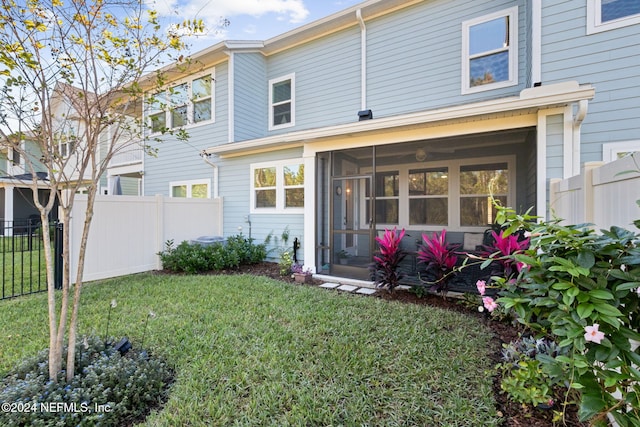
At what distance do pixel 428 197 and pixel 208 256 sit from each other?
608 centimetres

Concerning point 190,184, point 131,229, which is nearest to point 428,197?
point 190,184

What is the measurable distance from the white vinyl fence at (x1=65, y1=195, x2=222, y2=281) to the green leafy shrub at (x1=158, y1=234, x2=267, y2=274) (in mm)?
344

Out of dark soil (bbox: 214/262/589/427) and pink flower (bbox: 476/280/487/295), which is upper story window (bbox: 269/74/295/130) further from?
pink flower (bbox: 476/280/487/295)

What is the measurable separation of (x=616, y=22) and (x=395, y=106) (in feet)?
12.5

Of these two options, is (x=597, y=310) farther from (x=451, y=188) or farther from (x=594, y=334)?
(x=451, y=188)

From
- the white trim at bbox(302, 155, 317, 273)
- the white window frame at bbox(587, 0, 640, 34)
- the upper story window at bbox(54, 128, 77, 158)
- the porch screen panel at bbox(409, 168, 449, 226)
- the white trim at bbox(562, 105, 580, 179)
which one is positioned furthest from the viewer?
the porch screen panel at bbox(409, 168, 449, 226)

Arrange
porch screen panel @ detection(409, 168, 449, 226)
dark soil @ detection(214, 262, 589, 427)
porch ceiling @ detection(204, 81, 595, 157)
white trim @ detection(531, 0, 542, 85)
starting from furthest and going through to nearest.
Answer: porch screen panel @ detection(409, 168, 449, 226) < white trim @ detection(531, 0, 542, 85) < porch ceiling @ detection(204, 81, 595, 157) < dark soil @ detection(214, 262, 589, 427)

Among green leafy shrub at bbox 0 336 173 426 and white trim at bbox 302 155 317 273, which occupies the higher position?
white trim at bbox 302 155 317 273

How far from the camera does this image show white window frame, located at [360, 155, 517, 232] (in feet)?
24.6

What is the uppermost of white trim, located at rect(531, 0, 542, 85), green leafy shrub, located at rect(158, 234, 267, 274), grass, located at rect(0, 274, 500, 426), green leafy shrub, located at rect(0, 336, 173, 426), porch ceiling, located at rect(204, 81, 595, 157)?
white trim, located at rect(531, 0, 542, 85)

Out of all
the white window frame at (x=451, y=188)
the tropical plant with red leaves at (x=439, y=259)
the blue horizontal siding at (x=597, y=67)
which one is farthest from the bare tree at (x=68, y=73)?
the white window frame at (x=451, y=188)

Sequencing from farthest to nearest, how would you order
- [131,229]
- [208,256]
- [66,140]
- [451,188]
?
1. [451,188]
2. [208,256]
3. [131,229]
4. [66,140]

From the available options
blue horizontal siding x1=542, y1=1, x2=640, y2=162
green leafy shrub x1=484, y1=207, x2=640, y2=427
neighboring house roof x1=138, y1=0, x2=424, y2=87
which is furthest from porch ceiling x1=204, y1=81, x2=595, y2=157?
green leafy shrub x1=484, y1=207, x2=640, y2=427

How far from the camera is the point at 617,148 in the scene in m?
4.33
